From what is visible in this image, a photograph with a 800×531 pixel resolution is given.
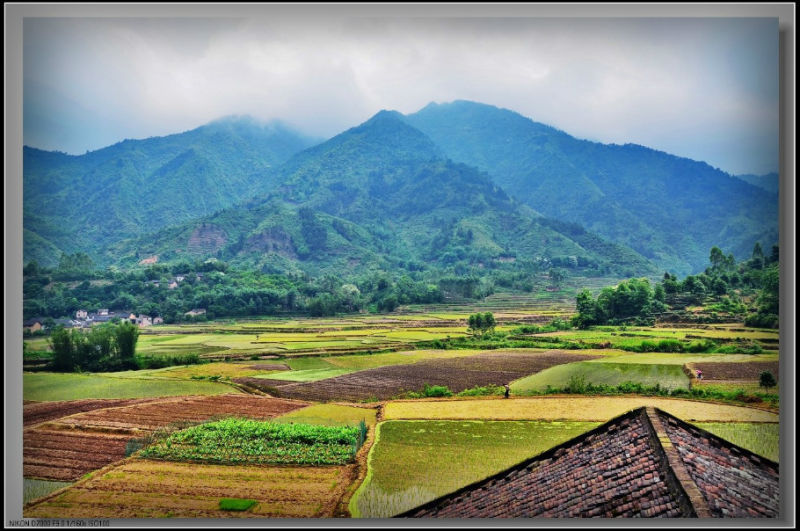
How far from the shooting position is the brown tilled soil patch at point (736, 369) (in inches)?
252

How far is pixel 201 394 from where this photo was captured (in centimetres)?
730

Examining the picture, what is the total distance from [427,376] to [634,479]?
391 cm

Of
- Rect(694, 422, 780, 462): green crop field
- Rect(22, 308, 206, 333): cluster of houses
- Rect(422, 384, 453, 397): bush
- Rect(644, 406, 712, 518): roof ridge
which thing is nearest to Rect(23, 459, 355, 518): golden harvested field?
Rect(422, 384, 453, 397): bush

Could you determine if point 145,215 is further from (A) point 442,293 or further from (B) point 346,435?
(B) point 346,435

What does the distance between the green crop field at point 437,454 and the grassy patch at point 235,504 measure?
38.9 inches

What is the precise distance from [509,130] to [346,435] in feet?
22.3

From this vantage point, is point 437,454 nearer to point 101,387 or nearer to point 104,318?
point 101,387

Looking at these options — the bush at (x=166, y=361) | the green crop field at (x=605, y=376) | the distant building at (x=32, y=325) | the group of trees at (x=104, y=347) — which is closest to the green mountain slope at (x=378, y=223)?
the group of trees at (x=104, y=347)

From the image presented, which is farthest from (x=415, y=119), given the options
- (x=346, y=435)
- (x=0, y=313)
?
(x=0, y=313)

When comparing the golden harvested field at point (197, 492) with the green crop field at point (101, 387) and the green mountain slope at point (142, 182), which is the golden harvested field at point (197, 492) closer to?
the green crop field at point (101, 387)

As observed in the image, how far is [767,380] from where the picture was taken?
628cm

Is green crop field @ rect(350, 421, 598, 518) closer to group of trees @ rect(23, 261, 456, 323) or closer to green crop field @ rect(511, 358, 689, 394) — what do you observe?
green crop field @ rect(511, 358, 689, 394)

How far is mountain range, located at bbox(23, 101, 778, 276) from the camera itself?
748 centimetres

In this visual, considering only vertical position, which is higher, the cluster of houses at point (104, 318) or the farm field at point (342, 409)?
the cluster of houses at point (104, 318)
